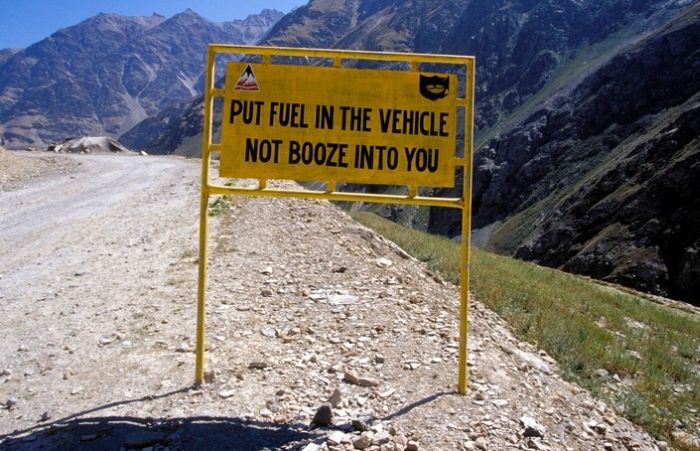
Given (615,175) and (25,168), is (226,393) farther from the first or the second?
(615,175)

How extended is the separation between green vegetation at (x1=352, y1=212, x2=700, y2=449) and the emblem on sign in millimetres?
3403

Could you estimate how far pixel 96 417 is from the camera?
14.8ft

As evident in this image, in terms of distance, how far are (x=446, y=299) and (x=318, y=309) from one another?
1.93m

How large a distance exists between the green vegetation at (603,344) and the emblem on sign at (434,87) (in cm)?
340

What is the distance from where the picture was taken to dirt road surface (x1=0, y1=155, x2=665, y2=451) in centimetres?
446

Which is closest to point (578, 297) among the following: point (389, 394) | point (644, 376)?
point (644, 376)

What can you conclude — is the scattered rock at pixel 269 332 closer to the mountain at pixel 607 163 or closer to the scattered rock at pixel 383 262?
the scattered rock at pixel 383 262

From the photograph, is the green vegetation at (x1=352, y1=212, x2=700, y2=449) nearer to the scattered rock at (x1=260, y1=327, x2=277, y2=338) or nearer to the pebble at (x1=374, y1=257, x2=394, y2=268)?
the pebble at (x1=374, y1=257, x2=394, y2=268)

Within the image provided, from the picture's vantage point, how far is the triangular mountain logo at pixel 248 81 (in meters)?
5.07

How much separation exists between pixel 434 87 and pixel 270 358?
292 centimetres

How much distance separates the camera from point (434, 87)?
5.11m

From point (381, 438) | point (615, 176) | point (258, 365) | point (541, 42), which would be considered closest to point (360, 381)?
point (381, 438)

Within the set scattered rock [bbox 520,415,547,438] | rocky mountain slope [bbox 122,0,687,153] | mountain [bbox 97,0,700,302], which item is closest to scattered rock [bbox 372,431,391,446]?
scattered rock [bbox 520,415,547,438]

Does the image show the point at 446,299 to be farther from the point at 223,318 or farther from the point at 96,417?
the point at 96,417
